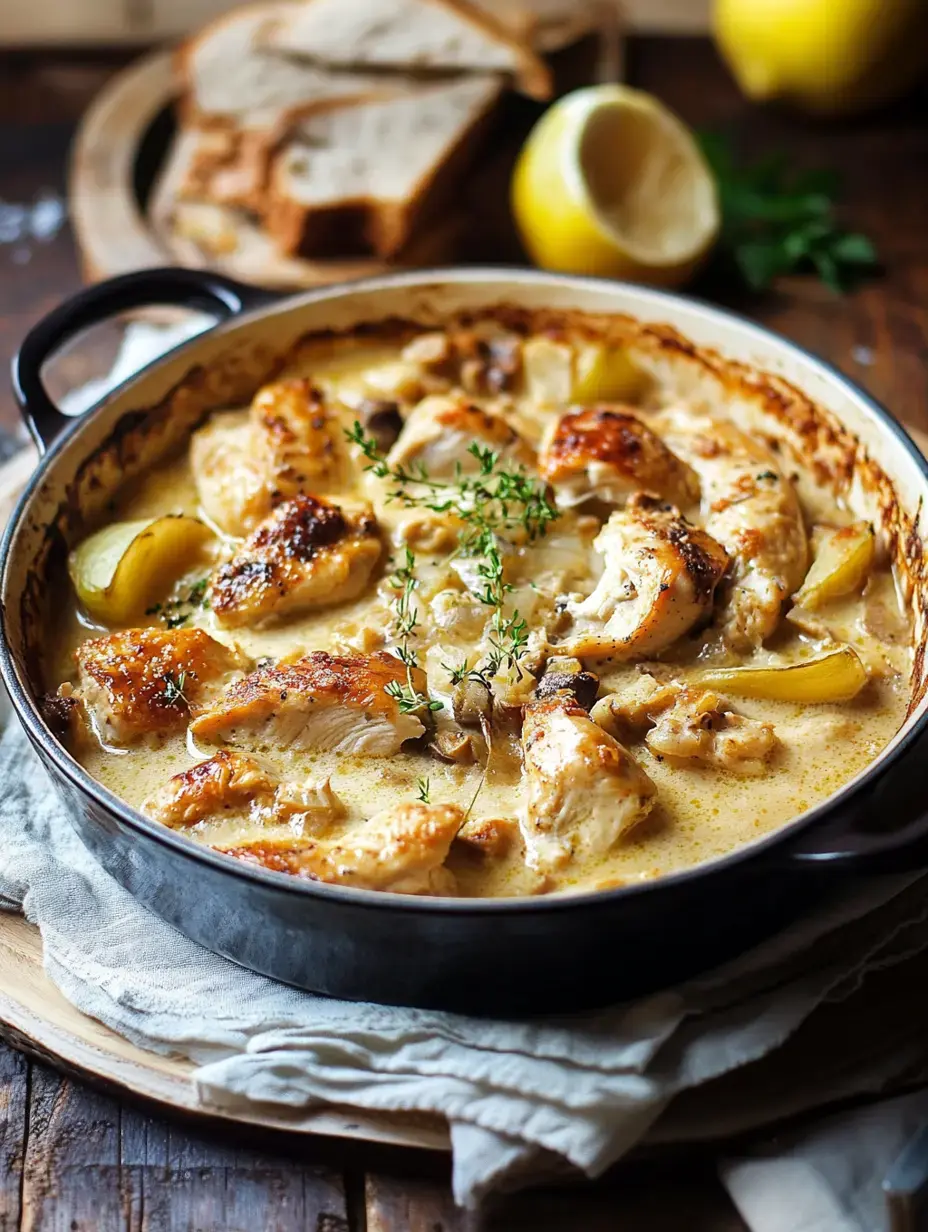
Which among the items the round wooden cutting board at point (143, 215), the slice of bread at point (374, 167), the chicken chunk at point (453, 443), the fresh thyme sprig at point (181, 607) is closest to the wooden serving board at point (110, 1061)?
the fresh thyme sprig at point (181, 607)

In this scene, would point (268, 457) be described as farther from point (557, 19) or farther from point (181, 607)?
point (557, 19)

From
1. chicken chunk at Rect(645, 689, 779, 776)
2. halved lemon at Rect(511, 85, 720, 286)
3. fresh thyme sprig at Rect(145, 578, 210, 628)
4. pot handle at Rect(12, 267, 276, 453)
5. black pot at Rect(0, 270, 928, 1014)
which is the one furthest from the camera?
halved lemon at Rect(511, 85, 720, 286)

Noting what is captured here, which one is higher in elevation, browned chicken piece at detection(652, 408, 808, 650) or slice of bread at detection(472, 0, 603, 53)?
slice of bread at detection(472, 0, 603, 53)

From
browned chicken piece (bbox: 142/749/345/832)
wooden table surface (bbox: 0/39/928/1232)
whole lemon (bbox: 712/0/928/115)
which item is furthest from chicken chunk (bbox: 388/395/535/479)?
whole lemon (bbox: 712/0/928/115)

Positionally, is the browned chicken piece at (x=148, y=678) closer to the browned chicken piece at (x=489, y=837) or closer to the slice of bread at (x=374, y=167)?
the browned chicken piece at (x=489, y=837)

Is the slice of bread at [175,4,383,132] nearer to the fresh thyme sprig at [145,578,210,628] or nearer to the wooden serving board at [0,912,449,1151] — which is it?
the fresh thyme sprig at [145,578,210,628]

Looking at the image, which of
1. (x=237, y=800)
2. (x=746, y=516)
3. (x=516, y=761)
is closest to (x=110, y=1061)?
(x=237, y=800)

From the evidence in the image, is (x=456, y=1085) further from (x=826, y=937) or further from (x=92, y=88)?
(x=92, y=88)
